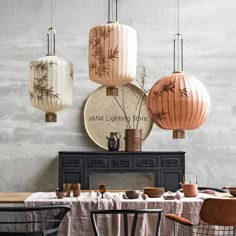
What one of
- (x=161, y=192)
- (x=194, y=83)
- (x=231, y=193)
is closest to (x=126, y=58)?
(x=194, y=83)

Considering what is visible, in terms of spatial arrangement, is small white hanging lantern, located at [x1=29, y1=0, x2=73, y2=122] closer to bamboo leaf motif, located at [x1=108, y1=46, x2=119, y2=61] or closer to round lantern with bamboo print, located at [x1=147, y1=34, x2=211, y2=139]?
bamboo leaf motif, located at [x1=108, y1=46, x2=119, y2=61]

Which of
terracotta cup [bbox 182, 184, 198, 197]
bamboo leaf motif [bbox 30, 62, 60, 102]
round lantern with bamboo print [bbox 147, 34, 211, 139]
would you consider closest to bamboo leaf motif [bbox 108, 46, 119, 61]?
round lantern with bamboo print [bbox 147, 34, 211, 139]

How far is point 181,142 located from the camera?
7211 millimetres

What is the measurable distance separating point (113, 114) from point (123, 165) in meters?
0.87

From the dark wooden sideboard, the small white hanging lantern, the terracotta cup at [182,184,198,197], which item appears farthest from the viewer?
the dark wooden sideboard

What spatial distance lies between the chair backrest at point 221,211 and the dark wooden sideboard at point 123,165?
9.79ft

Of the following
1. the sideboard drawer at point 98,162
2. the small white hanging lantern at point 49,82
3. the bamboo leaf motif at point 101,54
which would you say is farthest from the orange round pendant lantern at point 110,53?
the sideboard drawer at point 98,162

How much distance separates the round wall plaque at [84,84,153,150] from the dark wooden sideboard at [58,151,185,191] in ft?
1.58

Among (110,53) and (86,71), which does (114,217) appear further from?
(86,71)

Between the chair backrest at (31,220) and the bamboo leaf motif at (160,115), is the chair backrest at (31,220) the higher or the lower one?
the lower one

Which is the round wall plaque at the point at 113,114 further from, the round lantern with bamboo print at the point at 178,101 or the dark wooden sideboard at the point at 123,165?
the round lantern with bamboo print at the point at 178,101

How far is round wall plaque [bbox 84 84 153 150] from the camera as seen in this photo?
7148mm

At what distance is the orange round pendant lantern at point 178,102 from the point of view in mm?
3492

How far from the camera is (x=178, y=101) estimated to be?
3.49 meters
